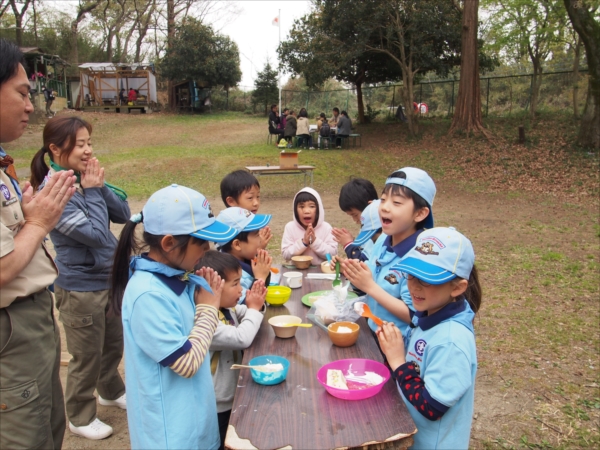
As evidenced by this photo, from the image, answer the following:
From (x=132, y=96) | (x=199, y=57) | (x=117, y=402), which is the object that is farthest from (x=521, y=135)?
(x=132, y=96)

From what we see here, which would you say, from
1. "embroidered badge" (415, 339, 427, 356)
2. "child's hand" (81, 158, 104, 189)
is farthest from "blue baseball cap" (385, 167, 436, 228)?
"child's hand" (81, 158, 104, 189)

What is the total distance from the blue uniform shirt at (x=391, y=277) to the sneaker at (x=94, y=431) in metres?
1.92

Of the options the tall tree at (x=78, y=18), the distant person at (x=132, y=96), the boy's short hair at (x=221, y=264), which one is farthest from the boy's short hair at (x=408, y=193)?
the tall tree at (x=78, y=18)

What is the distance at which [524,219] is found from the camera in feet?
30.2

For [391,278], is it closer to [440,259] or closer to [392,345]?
[392,345]

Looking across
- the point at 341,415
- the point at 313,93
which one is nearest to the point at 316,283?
the point at 341,415

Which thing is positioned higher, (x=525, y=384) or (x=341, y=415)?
(x=341, y=415)

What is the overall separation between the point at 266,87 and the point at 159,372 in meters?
28.9

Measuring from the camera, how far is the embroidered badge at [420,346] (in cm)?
190

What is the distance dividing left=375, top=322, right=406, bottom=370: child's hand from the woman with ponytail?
170cm

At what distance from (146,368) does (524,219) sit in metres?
8.94

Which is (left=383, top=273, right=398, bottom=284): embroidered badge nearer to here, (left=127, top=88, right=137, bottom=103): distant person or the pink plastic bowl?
the pink plastic bowl

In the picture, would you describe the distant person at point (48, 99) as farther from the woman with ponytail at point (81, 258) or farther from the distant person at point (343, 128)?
the woman with ponytail at point (81, 258)

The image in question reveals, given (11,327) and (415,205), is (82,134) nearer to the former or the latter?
(11,327)
